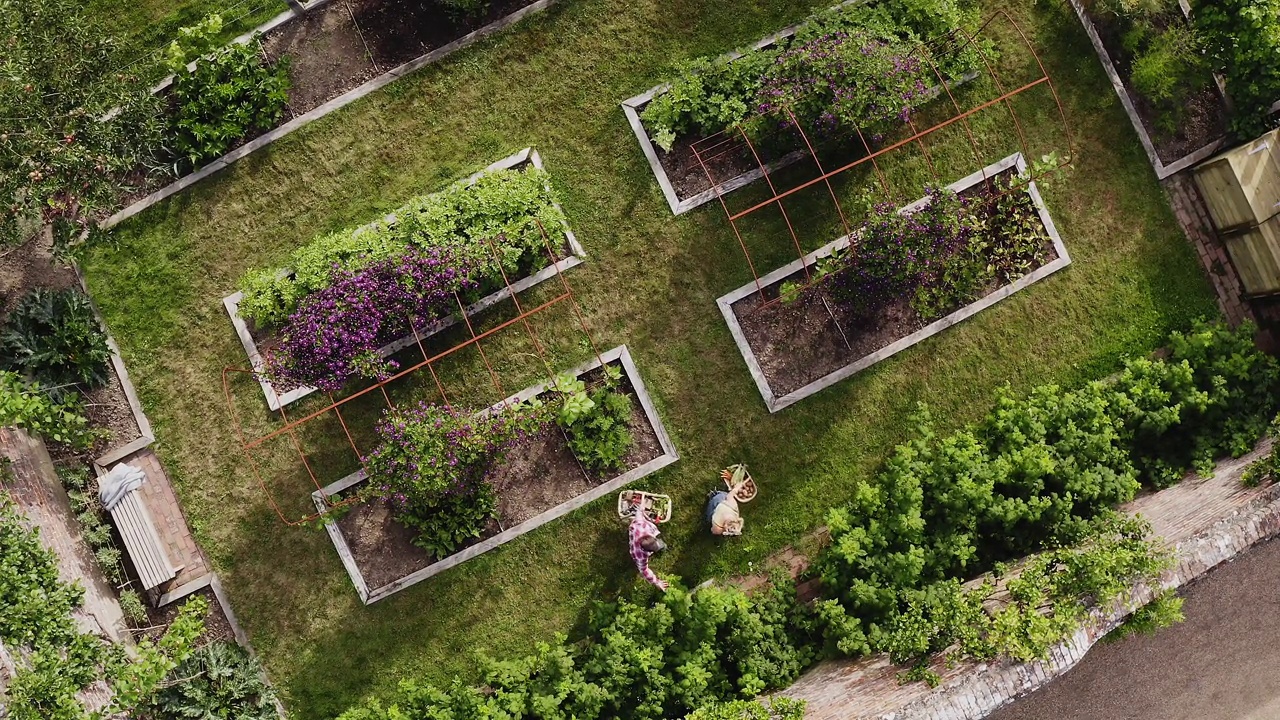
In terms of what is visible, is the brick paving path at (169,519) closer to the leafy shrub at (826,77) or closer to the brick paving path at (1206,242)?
the leafy shrub at (826,77)

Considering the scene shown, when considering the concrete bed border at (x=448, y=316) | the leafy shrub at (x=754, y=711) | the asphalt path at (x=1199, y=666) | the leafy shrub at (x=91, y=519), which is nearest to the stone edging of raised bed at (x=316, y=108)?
the concrete bed border at (x=448, y=316)

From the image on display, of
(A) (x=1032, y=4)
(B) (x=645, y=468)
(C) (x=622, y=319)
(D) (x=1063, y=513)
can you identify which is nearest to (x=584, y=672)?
(B) (x=645, y=468)

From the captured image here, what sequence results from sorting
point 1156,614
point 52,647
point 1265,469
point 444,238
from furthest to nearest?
point 444,238
point 1265,469
point 52,647
point 1156,614

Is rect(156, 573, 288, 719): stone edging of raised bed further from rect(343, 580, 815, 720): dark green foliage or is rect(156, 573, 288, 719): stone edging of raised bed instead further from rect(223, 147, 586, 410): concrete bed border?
rect(223, 147, 586, 410): concrete bed border

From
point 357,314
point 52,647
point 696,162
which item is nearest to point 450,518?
point 357,314

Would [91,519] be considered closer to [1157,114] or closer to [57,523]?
[57,523]

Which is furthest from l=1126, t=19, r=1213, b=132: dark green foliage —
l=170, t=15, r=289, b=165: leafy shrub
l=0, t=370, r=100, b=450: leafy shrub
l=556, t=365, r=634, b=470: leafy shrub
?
l=0, t=370, r=100, b=450: leafy shrub

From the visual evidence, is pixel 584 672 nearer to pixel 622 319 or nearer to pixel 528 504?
pixel 528 504
